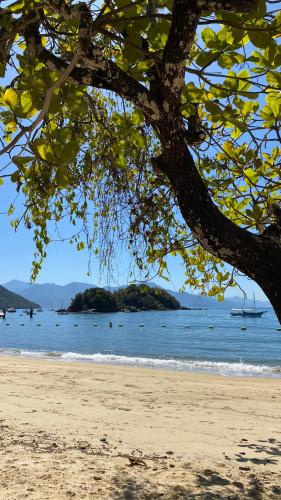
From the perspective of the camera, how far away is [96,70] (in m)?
2.90

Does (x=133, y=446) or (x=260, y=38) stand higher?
(x=260, y=38)

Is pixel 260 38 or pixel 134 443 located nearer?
pixel 260 38

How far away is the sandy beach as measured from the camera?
4328 millimetres

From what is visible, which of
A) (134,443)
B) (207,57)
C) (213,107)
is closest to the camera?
(207,57)

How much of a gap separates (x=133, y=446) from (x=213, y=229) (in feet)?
14.2

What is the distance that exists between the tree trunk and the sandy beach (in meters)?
2.46

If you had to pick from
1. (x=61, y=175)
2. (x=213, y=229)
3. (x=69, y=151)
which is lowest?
(x=213, y=229)

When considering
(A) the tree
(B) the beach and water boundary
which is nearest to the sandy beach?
(B) the beach and water boundary

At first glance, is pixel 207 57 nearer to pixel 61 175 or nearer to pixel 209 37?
pixel 209 37

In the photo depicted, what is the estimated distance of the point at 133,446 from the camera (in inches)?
241

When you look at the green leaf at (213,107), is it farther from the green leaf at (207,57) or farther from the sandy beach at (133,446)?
the sandy beach at (133,446)

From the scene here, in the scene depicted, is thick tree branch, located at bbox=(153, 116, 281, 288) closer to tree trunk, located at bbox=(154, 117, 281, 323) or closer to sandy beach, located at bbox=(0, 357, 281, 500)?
tree trunk, located at bbox=(154, 117, 281, 323)

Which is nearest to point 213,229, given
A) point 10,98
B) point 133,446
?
point 10,98

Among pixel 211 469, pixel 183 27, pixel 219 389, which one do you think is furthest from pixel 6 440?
pixel 219 389
